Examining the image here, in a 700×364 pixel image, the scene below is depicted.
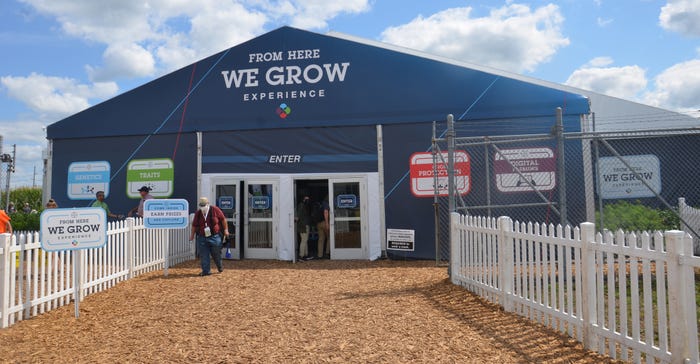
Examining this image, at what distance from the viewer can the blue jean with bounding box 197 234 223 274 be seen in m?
9.41

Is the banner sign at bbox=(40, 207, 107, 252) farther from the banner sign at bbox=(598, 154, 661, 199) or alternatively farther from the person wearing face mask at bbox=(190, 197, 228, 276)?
the banner sign at bbox=(598, 154, 661, 199)

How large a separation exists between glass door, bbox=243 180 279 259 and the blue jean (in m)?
2.39

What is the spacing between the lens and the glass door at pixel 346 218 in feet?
38.3

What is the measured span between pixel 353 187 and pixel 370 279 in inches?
132

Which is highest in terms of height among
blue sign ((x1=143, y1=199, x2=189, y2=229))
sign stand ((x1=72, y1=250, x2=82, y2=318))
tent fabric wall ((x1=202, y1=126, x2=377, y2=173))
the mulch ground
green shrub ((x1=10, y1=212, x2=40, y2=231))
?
tent fabric wall ((x1=202, y1=126, x2=377, y2=173))

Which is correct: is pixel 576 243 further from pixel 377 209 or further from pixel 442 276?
pixel 377 209

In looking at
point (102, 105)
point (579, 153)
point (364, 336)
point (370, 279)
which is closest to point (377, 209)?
point (370, 279)

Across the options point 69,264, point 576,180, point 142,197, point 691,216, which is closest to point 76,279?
point 69,264

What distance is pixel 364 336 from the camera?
17.0 feet

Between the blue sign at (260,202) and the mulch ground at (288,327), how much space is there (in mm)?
3636

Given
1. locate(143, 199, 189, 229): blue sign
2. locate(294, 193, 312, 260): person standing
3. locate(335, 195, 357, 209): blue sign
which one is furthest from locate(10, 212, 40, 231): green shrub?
locate(335, 195, 357, 209): blue sign

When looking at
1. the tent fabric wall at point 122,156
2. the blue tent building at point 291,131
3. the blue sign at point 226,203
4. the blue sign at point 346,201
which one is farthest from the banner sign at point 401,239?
the tent fabric wall at point 122,156

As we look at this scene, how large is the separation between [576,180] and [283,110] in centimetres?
702

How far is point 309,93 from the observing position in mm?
11938
